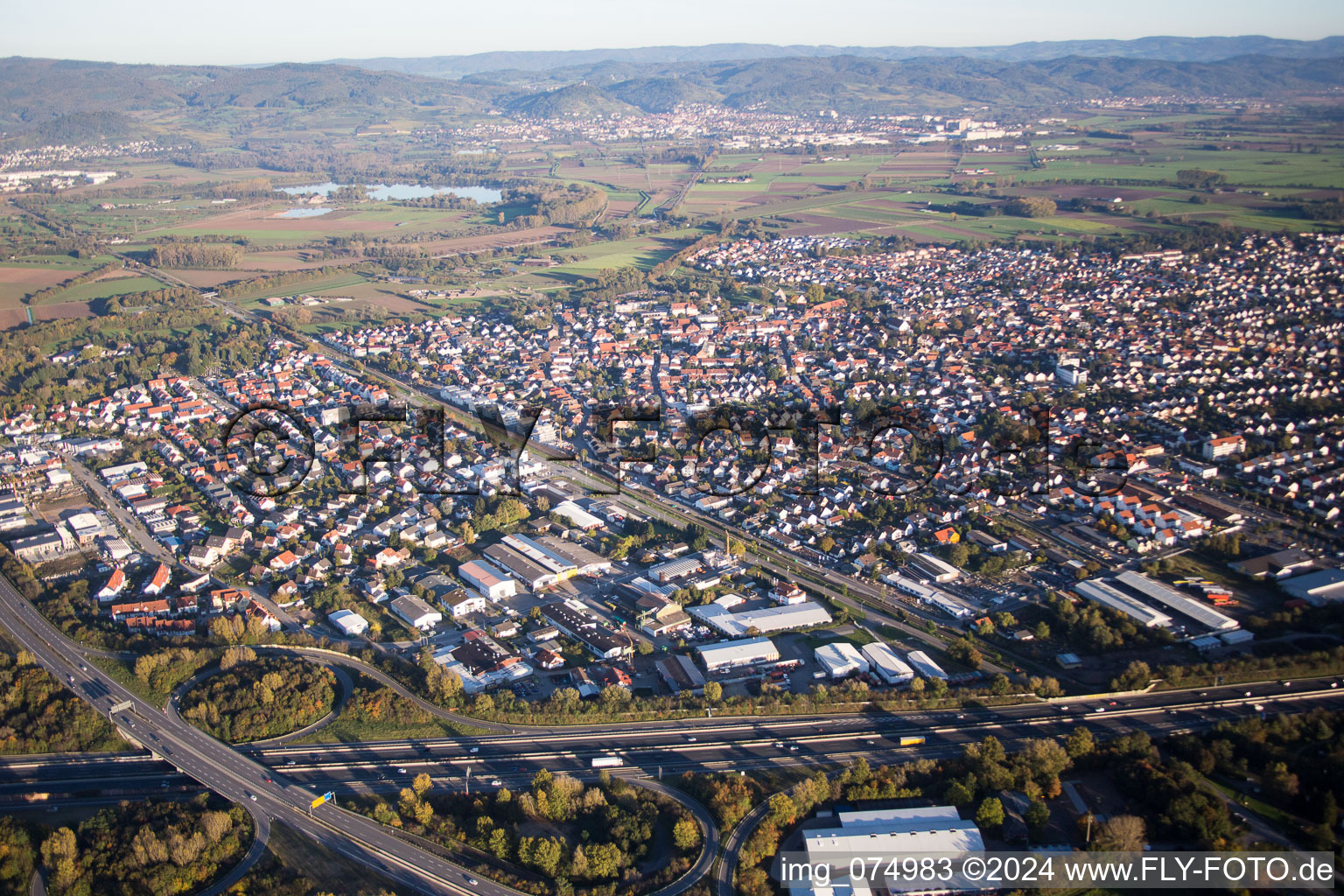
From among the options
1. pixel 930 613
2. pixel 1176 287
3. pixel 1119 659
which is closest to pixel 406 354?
pixel 930 613

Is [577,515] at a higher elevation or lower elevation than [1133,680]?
higher

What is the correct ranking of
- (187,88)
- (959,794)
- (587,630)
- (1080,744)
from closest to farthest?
(959,794)
(1080,744)
(587,630)
(187,88)

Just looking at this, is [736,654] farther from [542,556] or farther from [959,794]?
[542,556]

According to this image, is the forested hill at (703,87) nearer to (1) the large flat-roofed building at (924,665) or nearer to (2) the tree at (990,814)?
(1) the large flat-roofed building at (924,665)

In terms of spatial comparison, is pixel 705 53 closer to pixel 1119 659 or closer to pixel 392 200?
pixel 392 200

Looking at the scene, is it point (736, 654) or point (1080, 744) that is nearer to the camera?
point (1080, 744)

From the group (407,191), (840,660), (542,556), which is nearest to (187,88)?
(407,191)
